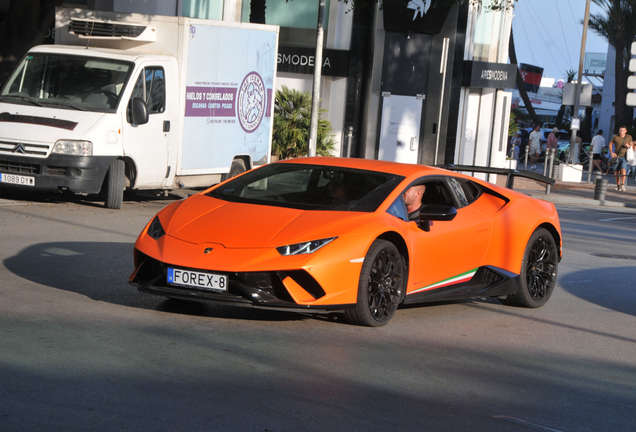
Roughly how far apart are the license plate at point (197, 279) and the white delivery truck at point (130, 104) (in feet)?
21.6

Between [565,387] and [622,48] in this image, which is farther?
[622,48]

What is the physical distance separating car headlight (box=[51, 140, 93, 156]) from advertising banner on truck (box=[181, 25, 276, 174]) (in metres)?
2.07

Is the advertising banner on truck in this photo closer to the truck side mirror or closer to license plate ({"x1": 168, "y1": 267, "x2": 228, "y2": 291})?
the truck side mirror

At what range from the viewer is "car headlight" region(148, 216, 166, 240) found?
6685mm

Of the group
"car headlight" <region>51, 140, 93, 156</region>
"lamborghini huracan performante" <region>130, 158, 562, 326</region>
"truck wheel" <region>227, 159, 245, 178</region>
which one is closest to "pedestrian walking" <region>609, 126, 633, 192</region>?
"truck wheel" <region>227, 159, 245, 178</region>

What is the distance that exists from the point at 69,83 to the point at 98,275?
5900mm

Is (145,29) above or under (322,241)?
above

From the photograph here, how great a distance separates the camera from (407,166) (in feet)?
25.7

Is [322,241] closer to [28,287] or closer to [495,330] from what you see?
[495,330]

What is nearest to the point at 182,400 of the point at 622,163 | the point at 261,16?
the point at 261,16

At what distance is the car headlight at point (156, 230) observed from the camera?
6685 millimetres

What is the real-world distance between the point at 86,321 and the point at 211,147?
8837 millimetres

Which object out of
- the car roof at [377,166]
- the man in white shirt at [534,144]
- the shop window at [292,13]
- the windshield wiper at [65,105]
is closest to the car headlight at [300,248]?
the car roof at [377,166]

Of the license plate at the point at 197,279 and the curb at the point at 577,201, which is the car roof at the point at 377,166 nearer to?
the license plate at the point at 197,279
